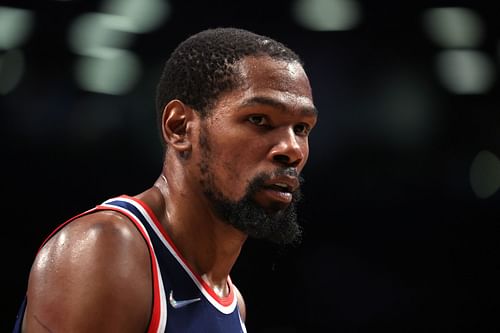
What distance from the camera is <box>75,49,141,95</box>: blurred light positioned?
2.69 metres

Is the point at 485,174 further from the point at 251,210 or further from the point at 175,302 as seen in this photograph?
the point at 175,302

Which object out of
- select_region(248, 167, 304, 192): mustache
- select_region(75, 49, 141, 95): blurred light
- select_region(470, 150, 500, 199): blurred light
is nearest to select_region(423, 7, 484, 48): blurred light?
select_region(470, 150, 500, 199): blurred light

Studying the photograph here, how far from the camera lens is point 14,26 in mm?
2615

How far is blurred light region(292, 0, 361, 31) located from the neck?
69.4 inches

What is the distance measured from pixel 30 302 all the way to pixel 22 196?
1702mm

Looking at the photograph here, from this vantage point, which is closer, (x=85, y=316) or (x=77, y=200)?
(x=85, y=316)

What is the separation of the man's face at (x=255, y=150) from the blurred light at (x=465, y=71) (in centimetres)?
193

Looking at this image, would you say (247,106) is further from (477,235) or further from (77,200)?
(477,235)

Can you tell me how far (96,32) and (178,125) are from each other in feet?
5.34

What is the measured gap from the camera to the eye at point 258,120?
3.88 ft

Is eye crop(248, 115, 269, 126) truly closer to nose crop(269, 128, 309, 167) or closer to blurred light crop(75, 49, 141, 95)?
nose crop(269, 128, 309, 167)

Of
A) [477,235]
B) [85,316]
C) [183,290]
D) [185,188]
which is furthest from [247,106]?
[477,235]

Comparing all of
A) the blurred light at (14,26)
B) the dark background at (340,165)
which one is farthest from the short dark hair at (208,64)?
the blurred light at (14,26)

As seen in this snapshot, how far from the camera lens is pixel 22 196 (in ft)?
8.55
